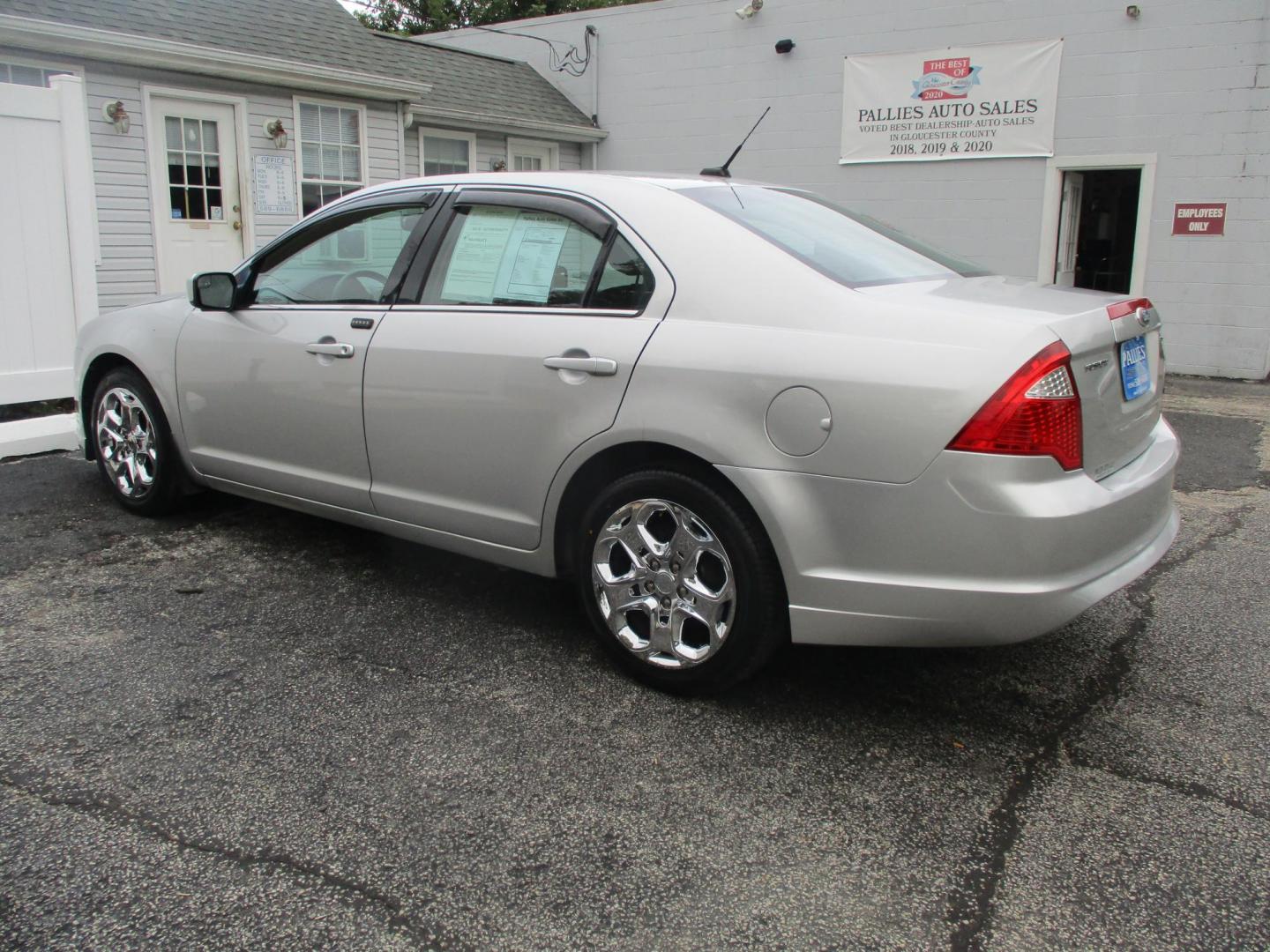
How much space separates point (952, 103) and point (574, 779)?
11.3 meters

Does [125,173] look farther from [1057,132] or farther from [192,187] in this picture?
[1057,132]

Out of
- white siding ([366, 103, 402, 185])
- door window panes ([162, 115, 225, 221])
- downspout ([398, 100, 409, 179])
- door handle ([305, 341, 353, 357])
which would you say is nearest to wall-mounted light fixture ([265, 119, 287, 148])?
door window panes ([162, 115, 225, 221])

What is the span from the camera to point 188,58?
971 centimetres

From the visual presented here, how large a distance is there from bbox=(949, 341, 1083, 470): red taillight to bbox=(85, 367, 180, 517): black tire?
362 cm

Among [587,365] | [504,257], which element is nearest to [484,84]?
[504,257]

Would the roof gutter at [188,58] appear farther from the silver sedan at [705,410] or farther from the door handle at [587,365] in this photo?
the door handle at [587,365]

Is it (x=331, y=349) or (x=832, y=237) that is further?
(x=331, y=349)

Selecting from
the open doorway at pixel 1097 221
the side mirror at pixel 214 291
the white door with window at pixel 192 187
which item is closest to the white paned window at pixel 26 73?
the white door with window at pixel 192 187

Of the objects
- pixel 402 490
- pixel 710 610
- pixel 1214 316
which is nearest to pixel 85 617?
pixel 402 490

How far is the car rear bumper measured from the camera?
259 cm

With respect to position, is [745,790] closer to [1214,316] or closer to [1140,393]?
[1140,393]

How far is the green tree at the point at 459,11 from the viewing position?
111 ft

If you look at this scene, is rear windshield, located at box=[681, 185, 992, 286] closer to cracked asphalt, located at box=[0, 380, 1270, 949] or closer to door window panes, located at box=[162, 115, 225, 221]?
cracked asphalt, located at box=[0, 380, 1270, 949]

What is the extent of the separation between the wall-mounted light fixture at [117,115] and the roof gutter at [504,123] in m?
3.50
